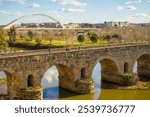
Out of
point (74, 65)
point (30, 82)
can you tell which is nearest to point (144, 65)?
point (74, 65)

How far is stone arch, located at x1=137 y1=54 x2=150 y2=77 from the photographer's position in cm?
3681

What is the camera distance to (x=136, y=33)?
8019 centimetres

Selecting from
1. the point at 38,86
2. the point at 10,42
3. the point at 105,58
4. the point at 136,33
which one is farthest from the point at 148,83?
the point at 136,33

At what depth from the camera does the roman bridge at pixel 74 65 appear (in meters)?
23.0

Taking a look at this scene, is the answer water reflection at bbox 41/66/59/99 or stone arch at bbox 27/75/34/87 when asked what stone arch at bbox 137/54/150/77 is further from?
stone arch at bbox 27/75/34/87

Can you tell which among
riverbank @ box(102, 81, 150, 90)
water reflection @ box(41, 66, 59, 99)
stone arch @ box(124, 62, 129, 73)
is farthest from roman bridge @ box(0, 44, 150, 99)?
water reflection @ box(41, 66, 59, 99)

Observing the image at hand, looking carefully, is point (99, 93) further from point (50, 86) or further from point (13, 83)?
point (13, 83)

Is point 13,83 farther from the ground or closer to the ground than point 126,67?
farther from the ground

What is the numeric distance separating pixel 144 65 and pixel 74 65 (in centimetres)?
1326

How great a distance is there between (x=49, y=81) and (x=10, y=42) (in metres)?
30.4

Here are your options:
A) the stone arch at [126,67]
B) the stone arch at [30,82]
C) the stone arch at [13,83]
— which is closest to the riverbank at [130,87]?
the stone arch at [126,67]

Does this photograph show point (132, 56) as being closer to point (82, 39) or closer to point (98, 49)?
point (98, 49)

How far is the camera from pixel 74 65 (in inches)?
1069

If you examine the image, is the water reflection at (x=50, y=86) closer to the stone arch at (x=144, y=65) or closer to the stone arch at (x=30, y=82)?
the stone arch at (x=30, y=82)
